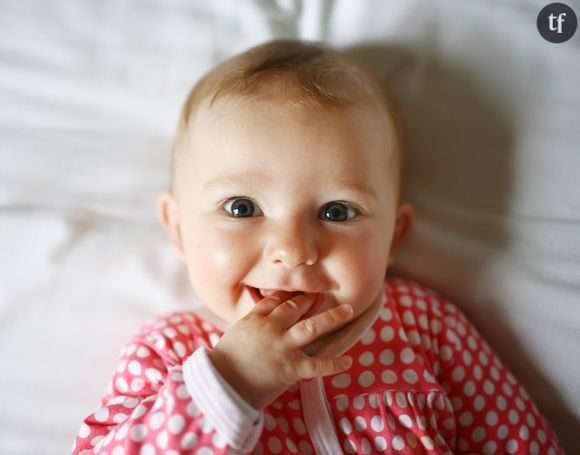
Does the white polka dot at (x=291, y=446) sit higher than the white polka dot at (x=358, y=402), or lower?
lower

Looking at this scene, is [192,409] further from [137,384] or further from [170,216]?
[170,216]

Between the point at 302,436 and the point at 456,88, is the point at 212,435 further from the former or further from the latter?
the point at 456,88

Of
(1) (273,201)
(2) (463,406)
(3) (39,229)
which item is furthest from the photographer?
(3) (39,229)

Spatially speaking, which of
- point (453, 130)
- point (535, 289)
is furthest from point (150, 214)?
point (535, 289)

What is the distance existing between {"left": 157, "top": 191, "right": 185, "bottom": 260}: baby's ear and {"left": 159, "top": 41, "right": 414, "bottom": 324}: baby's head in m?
0.10

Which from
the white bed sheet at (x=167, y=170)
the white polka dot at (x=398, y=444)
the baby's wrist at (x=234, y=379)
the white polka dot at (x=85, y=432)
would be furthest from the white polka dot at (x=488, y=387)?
the white polka dot at (x=85, y=432)

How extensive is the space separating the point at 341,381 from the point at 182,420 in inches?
12.5

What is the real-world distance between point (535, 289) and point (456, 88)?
1.43 ft

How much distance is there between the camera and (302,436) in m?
1.09

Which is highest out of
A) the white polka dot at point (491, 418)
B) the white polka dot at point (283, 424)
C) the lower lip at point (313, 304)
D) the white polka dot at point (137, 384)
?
the lower lip at point (313, 304)

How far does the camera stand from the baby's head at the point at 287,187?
1032 millimetres

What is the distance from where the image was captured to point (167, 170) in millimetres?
A: 1365

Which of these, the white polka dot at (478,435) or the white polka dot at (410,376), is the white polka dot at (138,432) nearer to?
the white polka dot at (410,376)

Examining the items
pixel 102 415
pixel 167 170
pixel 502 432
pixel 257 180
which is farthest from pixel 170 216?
pixel 502 432
